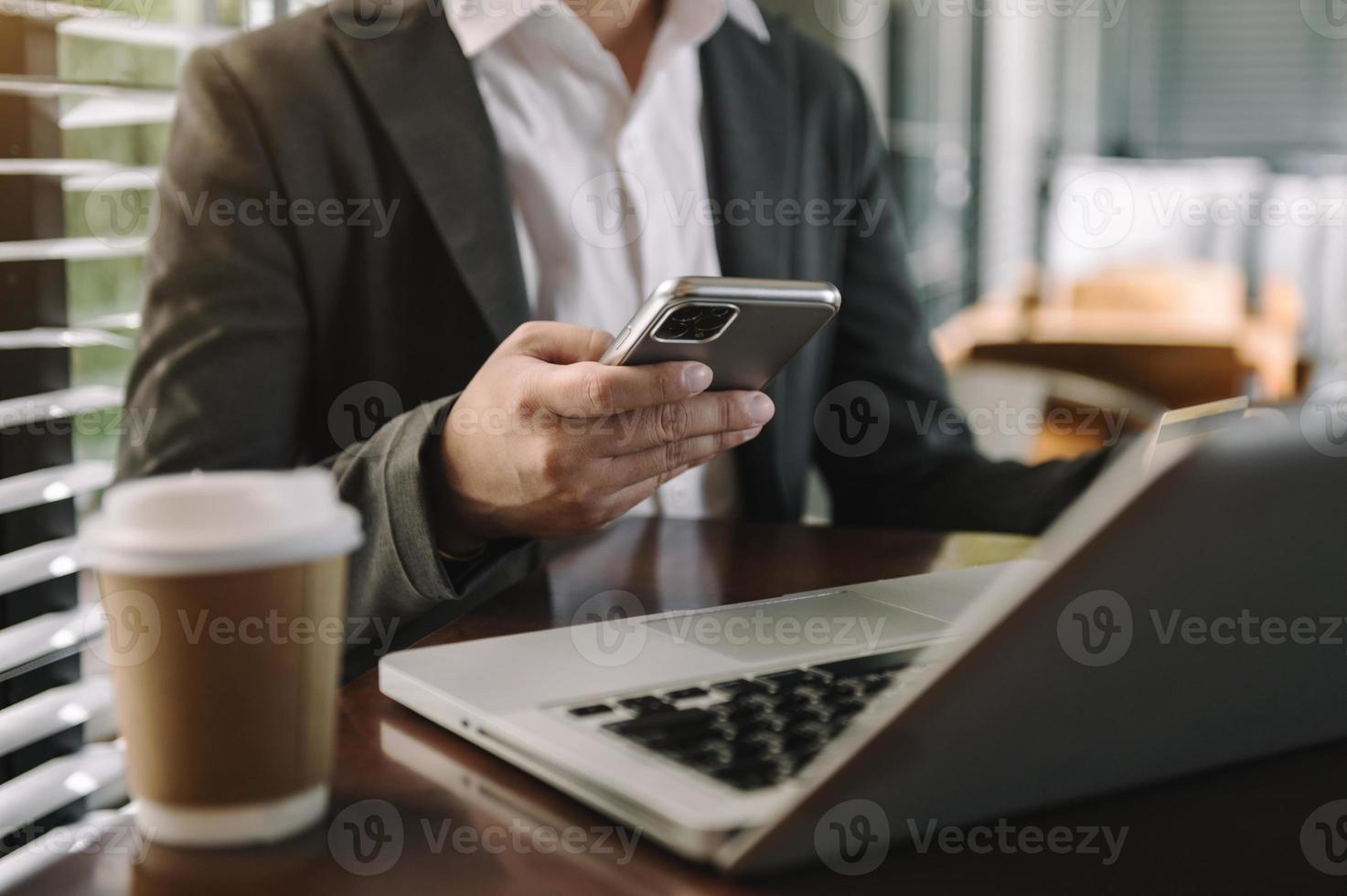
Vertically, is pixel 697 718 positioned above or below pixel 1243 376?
above

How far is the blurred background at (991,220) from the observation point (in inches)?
42.7

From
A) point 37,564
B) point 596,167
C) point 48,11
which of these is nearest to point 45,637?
point 37,564

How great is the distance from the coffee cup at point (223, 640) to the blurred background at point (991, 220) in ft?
2.26

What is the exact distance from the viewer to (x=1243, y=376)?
9.33ft

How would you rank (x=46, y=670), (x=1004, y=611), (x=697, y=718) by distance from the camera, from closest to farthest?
(x=1004, y=611) < (x=697, y=718) < (x=46, y=670)

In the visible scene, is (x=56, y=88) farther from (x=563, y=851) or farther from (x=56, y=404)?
(x=563, y=851)

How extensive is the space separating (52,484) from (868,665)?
80cm

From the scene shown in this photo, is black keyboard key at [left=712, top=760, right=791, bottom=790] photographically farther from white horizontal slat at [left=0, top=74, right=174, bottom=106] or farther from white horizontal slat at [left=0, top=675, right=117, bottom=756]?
white horizontal slat at [left=0, top=74, right=174, bottom=106]

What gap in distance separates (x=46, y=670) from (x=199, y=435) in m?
0.30

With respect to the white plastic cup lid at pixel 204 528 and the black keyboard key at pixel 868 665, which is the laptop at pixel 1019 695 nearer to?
the black keyboard key at pixel 868 665

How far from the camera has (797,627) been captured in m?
0.66

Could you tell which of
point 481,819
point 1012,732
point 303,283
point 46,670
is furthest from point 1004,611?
point 46,670

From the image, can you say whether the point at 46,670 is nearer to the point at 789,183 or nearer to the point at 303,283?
the point at 303,283

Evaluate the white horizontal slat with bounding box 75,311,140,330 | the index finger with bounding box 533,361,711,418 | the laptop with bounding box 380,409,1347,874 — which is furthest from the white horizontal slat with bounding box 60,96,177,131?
the laptop with bounding box 380,409,1347,874
